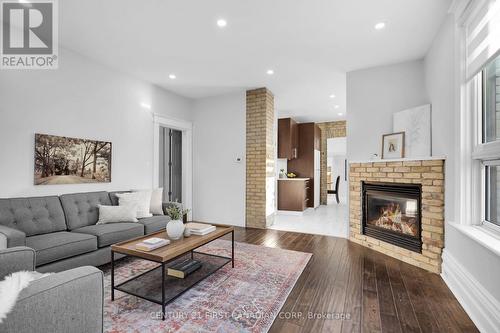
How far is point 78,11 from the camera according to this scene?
8.26 feet

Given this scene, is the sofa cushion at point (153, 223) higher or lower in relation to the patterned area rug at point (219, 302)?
higher

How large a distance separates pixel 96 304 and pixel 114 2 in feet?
8.71

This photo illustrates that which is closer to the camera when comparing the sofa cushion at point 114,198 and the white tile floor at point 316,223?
the sofa cushion at point 114,198

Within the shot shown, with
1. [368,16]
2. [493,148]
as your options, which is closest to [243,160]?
[368,16]

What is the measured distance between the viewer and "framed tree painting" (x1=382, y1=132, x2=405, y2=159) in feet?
11.5

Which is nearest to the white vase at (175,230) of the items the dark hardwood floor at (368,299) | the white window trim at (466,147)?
the dark hardwood floor at (368,299)

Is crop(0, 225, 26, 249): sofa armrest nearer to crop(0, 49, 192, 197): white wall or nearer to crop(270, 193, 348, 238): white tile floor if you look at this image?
crop(0, 49, 192, 197): white wall

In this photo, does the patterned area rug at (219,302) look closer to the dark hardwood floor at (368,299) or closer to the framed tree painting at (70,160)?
the dark hardwood floor at (368,299)

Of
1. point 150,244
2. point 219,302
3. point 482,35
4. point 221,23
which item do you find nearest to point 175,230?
point 150,244

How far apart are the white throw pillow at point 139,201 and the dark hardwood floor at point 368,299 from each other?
7.98 feet

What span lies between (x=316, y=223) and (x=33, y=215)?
4.75m

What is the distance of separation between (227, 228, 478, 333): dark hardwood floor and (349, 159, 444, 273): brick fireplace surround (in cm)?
14

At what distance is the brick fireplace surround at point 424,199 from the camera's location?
273cm

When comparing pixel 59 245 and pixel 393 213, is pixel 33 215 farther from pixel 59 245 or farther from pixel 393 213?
pixel 393 213
